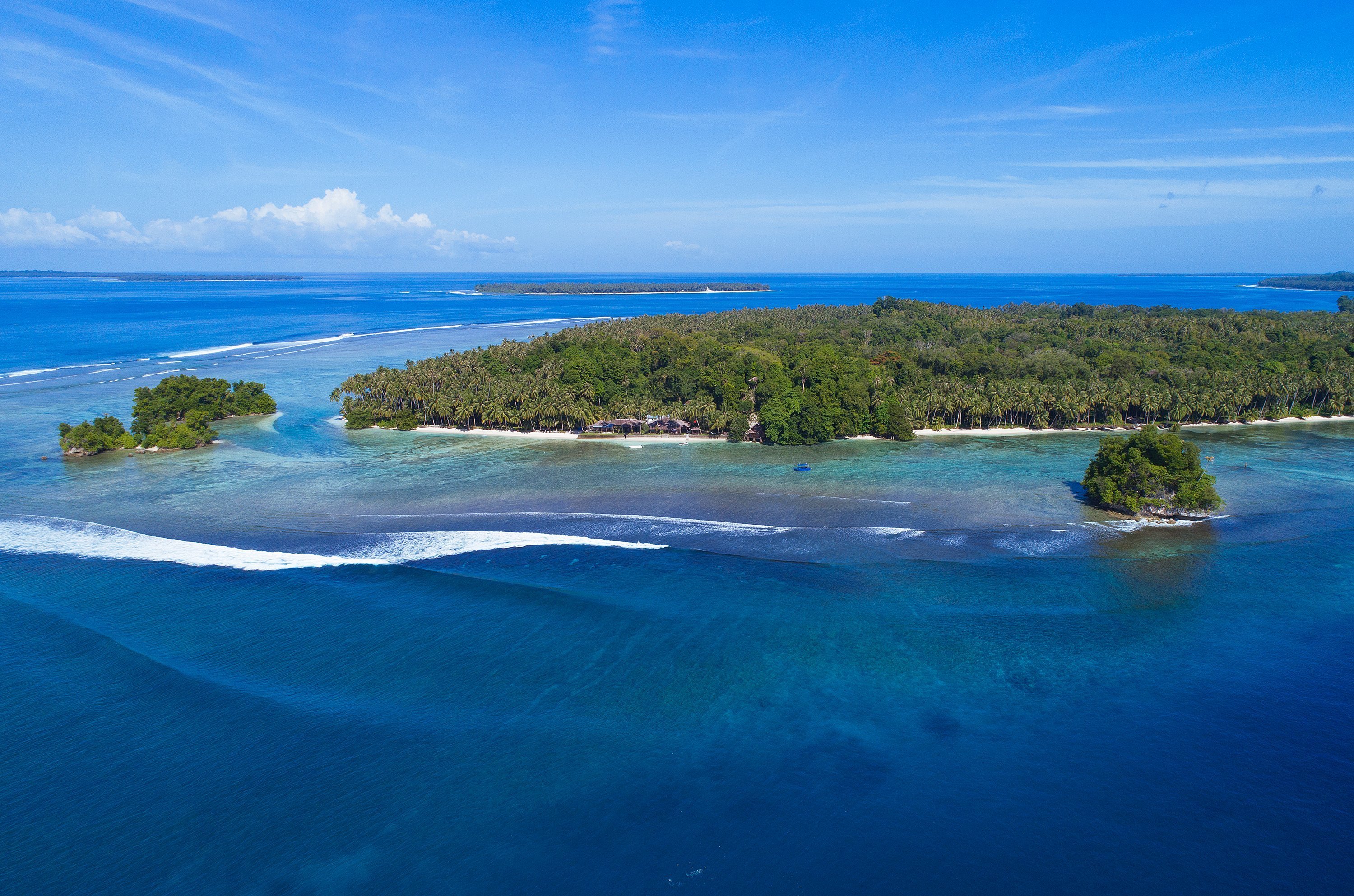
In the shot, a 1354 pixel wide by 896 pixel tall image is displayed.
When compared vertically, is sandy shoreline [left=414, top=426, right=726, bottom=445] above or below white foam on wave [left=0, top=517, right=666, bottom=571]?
above

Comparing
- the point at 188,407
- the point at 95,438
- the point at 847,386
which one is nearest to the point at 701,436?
the point at 847,386

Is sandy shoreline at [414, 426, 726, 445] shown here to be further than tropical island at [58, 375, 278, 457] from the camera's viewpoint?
Yes

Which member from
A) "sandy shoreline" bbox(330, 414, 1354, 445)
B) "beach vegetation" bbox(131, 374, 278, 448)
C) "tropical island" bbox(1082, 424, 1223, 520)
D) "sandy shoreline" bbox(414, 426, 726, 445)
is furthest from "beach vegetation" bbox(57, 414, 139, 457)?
"tropical island" bbox(1082, 424, 1223, 520)

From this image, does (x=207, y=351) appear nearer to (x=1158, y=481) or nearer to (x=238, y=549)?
(x=238, y=549)

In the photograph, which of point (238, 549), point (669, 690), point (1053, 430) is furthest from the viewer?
point (1053, 430)

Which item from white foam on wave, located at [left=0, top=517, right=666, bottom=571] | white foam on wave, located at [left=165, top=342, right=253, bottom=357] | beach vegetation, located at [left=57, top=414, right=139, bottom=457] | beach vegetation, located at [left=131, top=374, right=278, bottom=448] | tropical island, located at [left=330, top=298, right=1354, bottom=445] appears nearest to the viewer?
white foam on wave, located at [left=0, top=517, right=666, bottom=571]

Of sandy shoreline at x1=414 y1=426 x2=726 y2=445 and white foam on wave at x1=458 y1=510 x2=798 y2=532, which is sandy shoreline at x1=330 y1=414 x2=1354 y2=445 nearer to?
sandy shoreline at x1=414 y1=426 x2=726 y2=445

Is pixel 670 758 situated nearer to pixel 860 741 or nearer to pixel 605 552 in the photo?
pixel 860 741

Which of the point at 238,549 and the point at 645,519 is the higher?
the point at 645,519
